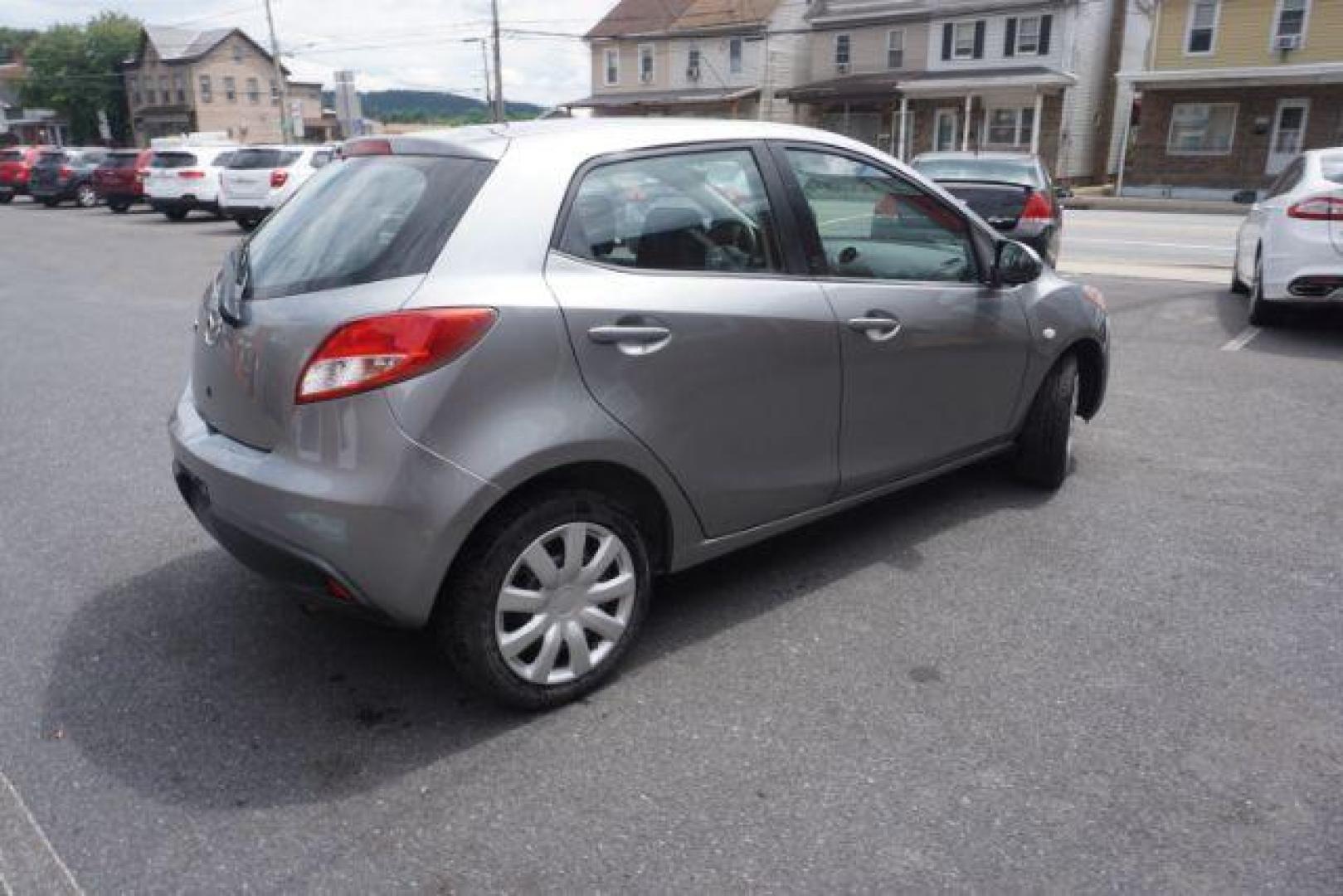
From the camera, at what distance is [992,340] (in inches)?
165

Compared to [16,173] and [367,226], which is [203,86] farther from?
[367,226]

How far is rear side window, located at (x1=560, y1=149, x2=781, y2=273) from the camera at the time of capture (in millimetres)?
2980

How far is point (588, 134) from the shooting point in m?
3.09

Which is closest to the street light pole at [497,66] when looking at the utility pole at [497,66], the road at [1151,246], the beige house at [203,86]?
the utility pole at [497,66]

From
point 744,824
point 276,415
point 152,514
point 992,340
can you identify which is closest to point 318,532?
point 276,415

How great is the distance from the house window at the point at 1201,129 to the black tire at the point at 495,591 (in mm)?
35291

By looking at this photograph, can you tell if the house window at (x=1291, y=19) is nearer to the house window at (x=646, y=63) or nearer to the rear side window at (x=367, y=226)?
the house window at (x=646, y=63)

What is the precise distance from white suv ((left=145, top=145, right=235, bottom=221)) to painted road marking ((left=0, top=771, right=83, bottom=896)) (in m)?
21.9

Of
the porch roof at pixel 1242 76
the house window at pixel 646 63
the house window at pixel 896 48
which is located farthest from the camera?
the house window at pixel 646 63

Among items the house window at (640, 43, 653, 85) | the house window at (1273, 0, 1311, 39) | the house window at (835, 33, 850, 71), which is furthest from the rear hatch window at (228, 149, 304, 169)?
the house window at (640, 43, 653, 85)

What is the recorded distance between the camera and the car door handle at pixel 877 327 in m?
3.57

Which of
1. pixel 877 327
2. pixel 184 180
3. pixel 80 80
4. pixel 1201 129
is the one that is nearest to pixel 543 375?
pixel 877 327

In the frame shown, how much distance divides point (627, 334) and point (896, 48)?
1576 inches

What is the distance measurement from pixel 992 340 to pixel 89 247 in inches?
681
